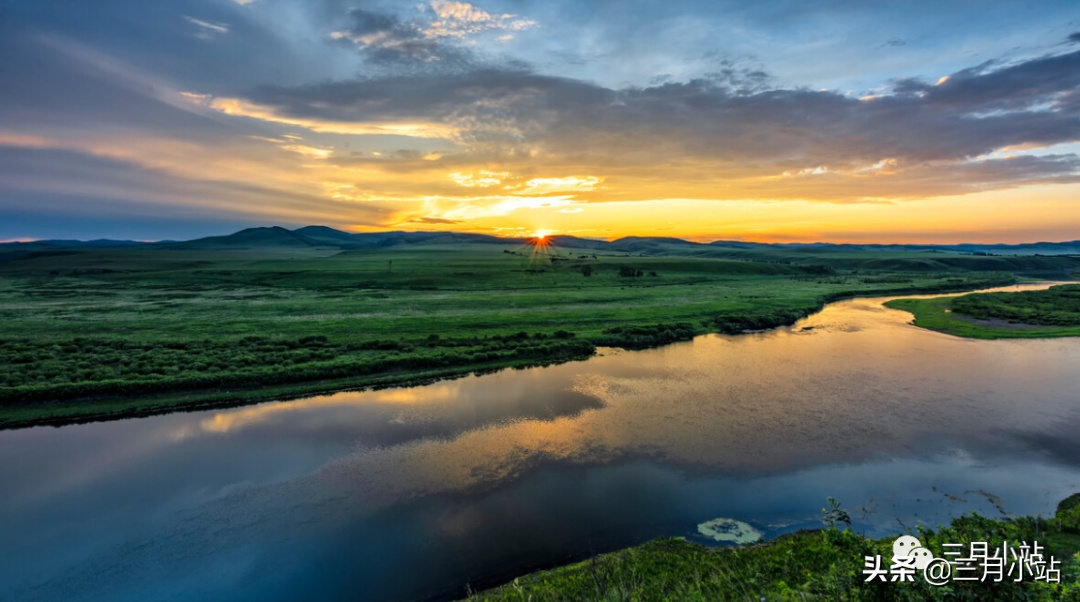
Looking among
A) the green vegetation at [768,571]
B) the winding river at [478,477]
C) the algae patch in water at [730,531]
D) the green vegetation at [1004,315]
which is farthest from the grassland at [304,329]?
the green vegetation at [768,571]

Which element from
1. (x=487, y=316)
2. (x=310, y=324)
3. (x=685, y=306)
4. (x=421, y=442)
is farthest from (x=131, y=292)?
(x=685, y=306)

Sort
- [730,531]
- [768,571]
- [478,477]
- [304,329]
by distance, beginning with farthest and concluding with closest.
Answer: [304,329]
[478,477]
[730,531]
[768,571]

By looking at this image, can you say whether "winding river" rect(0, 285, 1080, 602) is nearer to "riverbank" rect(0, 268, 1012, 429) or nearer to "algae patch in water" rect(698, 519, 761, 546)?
"algae patch in water" rect(698, 519, 761, 546)

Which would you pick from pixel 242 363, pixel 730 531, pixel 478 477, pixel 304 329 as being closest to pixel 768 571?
pixel 730 531

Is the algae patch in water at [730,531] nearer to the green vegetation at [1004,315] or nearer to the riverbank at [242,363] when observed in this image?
the riverbank at [242,363]

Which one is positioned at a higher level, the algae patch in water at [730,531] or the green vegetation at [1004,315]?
the green vegetation at [1004,315]

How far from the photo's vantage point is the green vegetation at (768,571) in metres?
7.80

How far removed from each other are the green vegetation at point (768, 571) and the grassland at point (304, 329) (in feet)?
84.2

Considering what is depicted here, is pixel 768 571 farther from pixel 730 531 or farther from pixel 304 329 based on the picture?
pixel 304 329

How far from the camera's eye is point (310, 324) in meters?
55.2

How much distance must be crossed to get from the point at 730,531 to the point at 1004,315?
70421mm

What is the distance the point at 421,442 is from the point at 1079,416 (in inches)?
1537

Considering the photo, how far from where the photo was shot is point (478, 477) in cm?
2066

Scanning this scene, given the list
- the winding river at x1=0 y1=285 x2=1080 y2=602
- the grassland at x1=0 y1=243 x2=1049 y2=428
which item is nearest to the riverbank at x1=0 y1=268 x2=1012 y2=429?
the grassland at x1=0 y1=243 x2=1049 y2=428
